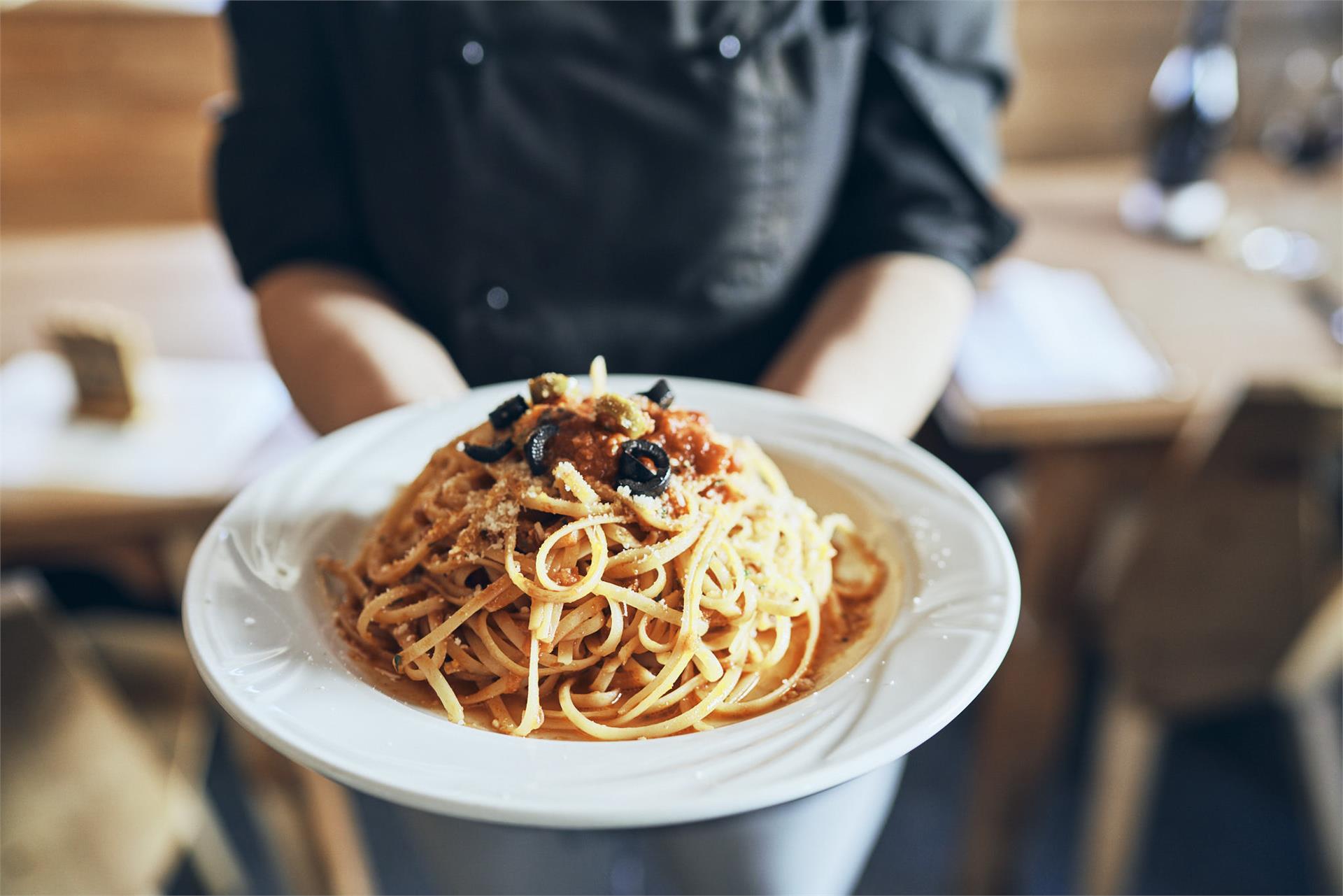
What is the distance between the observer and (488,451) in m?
0.99

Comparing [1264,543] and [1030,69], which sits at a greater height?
[1030,69]

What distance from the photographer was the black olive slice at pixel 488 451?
986 mm

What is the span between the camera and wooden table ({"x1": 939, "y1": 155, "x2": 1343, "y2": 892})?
2.04 m

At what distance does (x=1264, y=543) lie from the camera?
80.7 inches

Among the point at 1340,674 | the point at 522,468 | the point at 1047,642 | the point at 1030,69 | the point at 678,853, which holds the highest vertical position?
the point at 522,468

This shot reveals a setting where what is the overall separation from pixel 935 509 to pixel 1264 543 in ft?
4.65

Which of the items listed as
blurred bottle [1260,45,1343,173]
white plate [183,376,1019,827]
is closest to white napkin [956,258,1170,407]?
blurred bottle [1260,45,1343,173]

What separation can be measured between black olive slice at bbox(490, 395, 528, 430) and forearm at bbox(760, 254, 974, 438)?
1.42 ft

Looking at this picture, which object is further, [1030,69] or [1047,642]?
[1030,69]

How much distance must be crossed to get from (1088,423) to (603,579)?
1.39 meters

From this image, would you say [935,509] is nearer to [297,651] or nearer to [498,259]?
[297,651]

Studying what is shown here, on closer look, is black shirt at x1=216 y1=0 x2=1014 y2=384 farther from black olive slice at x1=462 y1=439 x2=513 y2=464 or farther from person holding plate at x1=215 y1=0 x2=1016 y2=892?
black olive slice at x1=462 y1=439 x2=513 y2=464

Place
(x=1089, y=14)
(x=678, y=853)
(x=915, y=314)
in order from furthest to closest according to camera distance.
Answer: (x=1089, y=14)
(x=915, y=314)
(x=678, y=853)

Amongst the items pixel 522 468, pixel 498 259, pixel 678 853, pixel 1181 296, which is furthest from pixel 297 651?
pixel 1181 296
